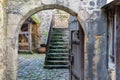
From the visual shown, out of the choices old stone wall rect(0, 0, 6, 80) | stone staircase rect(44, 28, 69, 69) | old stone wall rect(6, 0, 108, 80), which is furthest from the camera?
stone staircase rect(44, 28, 69, 69)

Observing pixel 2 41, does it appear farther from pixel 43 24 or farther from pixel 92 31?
pixel 43 24

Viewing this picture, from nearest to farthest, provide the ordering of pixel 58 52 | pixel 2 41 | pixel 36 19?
1. pixel 2 41
2. pixel 58 52
3. pixel 36 19

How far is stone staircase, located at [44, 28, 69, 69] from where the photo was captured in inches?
373

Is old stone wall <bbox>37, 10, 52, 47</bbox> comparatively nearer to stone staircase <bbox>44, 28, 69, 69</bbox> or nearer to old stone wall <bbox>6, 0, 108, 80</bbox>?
stone staircase <bbox>44, 28, 69, 69</bbox>

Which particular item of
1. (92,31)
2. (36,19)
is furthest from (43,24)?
(92,31)

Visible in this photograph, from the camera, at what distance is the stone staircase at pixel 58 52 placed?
9476 millimetres

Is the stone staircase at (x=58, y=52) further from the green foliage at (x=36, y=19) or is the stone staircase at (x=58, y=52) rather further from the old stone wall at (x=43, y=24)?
the old stone wall at (x=43, y=24)

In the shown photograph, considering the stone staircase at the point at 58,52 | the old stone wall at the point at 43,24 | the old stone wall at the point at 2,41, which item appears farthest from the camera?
the old stone wall at the point at 43,24

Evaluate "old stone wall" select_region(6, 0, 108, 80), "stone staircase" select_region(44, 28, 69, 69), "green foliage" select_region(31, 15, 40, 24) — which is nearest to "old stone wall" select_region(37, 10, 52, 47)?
"green foliage" select_region(31, 15, 40, 24)

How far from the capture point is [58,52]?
1016cm

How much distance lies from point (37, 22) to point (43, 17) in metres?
0.93

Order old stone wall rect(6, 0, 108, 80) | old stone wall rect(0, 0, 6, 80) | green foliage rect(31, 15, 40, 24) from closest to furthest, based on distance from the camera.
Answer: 1. old stone wall rect(0, 0, 6, 80)
2. old stone wall rect(6, 0, 108, 80)
3. green foliage rect(31, 15, 40, 24)

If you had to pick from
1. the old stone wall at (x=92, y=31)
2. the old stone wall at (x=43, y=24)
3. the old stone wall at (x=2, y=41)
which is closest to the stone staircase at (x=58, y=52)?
the old stone wall at (x=43, y=24)

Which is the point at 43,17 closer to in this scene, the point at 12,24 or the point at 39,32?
the point at 39,32
